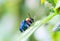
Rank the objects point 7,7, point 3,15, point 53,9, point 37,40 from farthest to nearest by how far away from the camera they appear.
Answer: point 3,15, point 7,7, point 37,40, point 53,9

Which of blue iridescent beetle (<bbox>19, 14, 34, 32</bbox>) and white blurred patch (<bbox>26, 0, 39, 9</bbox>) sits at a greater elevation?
white blurred patch (<bbox>26, 0, 39, 9</bbox>)

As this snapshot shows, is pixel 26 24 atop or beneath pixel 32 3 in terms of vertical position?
beneath

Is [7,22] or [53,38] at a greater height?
[7,22]

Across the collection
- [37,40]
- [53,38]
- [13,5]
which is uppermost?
[13,5]

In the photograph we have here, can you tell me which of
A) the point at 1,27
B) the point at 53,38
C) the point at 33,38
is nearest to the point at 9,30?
the point at 1,27

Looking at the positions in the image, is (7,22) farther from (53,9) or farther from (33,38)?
(53,9)

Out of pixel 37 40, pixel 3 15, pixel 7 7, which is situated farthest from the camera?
pixel 3 15

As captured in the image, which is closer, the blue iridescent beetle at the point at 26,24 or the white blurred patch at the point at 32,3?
the blue iridescent beetle at the point at 26,24

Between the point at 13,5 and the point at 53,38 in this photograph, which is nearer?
the point at 53,38

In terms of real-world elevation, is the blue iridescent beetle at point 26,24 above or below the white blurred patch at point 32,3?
below

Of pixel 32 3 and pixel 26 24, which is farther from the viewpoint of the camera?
pixel 32 3

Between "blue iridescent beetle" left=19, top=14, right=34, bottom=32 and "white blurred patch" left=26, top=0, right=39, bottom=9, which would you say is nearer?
"blue iridescent beetle" left=19, top=14, right=34, bottom=32
